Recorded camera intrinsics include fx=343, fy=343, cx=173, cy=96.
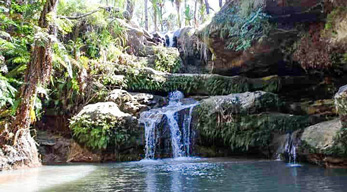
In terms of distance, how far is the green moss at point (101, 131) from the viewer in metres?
11.4

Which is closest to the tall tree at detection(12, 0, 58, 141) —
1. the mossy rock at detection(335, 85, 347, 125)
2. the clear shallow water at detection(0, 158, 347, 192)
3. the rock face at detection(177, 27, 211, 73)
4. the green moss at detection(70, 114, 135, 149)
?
the clear shallow water at detection(0, 158, 347, 192)

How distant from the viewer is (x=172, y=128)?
12297 millimetres

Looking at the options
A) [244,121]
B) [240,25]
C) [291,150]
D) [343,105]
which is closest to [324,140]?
[343,105]

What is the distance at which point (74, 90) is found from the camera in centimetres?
1413

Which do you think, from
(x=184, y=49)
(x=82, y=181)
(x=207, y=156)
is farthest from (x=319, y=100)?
(x=184, y=49)

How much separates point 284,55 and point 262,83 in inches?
75.9

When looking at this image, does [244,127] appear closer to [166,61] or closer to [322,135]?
[322,135]

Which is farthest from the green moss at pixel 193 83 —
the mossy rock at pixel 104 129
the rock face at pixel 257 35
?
the mossy rock at pixel 104 129

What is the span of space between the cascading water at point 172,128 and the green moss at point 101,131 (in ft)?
2.18

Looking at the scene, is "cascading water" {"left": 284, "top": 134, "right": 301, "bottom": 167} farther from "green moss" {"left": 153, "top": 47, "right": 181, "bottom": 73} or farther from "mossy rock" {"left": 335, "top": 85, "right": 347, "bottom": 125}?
"green moss" {"left": 153, "top": 47, "right": 181, "bottom": 73}

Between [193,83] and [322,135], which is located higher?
[193,83]

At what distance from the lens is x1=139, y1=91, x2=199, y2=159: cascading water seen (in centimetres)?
1190

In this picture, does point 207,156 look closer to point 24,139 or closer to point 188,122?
point 188,122

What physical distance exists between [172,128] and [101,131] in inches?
98.7
